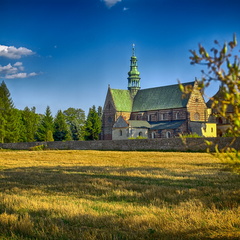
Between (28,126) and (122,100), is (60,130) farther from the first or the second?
(122,100)

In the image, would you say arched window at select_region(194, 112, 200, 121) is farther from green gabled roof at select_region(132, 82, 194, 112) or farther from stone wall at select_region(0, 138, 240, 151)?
stone wall at select_region(0, 138, 240, 151)

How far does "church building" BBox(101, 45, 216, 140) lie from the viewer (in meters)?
72.4

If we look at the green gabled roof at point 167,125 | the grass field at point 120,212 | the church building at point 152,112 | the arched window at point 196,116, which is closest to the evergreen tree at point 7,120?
the church building at point 152,112

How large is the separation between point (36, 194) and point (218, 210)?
5733mm

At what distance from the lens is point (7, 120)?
83.6 m

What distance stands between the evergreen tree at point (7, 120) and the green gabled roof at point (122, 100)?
955 inches

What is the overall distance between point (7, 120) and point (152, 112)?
1313 inches

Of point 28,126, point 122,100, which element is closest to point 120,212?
point 122,100

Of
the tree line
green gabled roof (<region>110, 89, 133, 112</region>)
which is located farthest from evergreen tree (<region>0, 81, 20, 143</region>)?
green gabled roof (<region>110, 89, 133, 112</region>)

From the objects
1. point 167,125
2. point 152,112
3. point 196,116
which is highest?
point 152,112

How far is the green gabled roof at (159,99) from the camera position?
80375 mm

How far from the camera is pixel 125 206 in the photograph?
368 inches

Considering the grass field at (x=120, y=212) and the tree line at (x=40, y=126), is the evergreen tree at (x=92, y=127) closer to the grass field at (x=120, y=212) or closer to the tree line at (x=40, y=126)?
the tree line at (x=40, y=126)

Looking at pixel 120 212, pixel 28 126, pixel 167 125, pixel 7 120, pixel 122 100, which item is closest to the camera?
pixel 120 212
